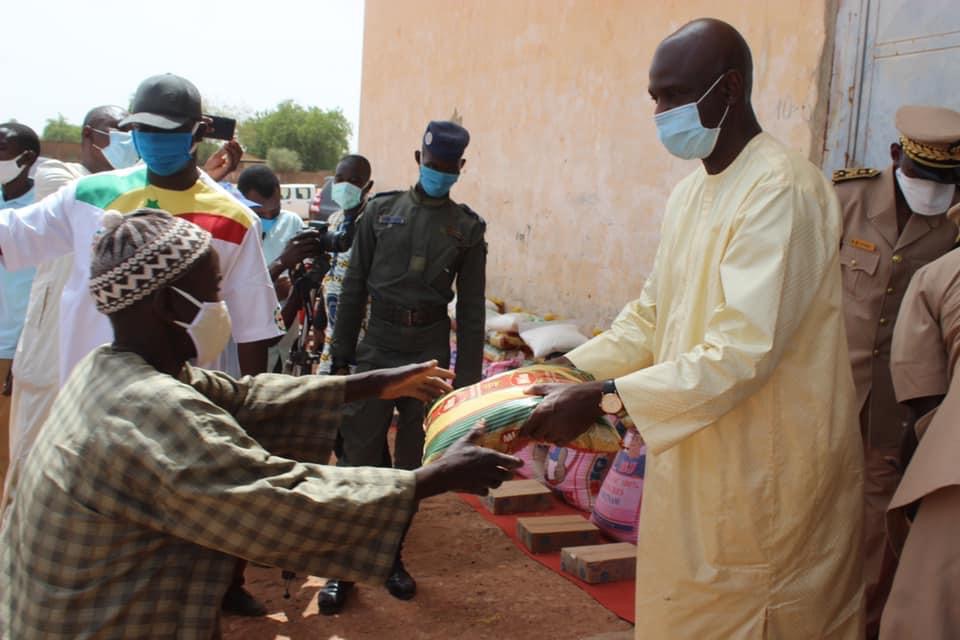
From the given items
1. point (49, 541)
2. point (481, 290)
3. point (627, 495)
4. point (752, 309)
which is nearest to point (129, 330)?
point (49, 541)

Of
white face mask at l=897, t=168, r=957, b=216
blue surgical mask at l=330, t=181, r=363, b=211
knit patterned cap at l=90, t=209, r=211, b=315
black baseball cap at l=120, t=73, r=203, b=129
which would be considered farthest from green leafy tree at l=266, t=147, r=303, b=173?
knit patterned cap at l=90, t=209, r=211, b=315

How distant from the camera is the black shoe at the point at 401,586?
172 inches

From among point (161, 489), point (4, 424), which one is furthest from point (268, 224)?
point (161, 489)

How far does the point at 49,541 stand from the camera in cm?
190

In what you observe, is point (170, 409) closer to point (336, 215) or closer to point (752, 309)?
point (752, 309)

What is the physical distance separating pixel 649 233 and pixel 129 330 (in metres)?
4.39

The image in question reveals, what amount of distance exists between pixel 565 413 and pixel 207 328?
98 centimetres

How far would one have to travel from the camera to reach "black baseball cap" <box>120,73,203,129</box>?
3.20 meters

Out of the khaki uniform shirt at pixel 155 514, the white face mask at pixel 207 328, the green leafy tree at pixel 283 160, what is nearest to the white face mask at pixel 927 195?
the khaki uniform shirt at pixel 155 514

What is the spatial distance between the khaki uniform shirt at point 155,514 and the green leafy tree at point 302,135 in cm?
5091

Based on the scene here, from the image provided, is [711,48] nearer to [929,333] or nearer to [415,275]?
[929,333]

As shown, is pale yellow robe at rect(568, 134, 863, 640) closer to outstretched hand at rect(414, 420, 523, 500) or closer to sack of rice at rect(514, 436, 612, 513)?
outstretched hand at rect(414, 420, 523, 500)

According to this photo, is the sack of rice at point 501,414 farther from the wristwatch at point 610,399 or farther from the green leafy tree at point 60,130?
the green leafy tree at point 60,130

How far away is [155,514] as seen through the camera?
75.4 inches
